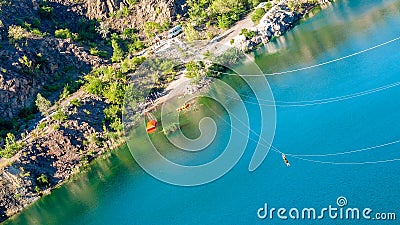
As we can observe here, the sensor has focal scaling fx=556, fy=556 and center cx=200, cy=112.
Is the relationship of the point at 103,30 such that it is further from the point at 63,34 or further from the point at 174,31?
the point at 174,31

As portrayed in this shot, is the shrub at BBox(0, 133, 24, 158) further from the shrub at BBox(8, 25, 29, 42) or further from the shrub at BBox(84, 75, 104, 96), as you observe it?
the shrub at BBox(8, 25, 29, 42)

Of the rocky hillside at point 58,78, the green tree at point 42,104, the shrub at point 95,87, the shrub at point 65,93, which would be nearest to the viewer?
the rocky hillside at point 58,78

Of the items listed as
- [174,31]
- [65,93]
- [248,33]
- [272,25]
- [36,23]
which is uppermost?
[36,23]

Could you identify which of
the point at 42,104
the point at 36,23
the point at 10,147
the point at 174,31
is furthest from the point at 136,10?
the point at 10,147

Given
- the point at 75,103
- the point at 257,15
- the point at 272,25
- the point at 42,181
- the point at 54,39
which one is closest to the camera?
the point at 42,181

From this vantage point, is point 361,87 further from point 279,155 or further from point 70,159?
point 70,159

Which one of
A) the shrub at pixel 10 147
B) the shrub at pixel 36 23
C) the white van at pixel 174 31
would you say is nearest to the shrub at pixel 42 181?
the shrub at pixel 10 147

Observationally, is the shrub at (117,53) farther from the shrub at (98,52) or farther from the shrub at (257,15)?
the shrub at (257,15)

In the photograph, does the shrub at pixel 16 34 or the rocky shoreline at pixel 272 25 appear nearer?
the shrub at pixel 16 34
